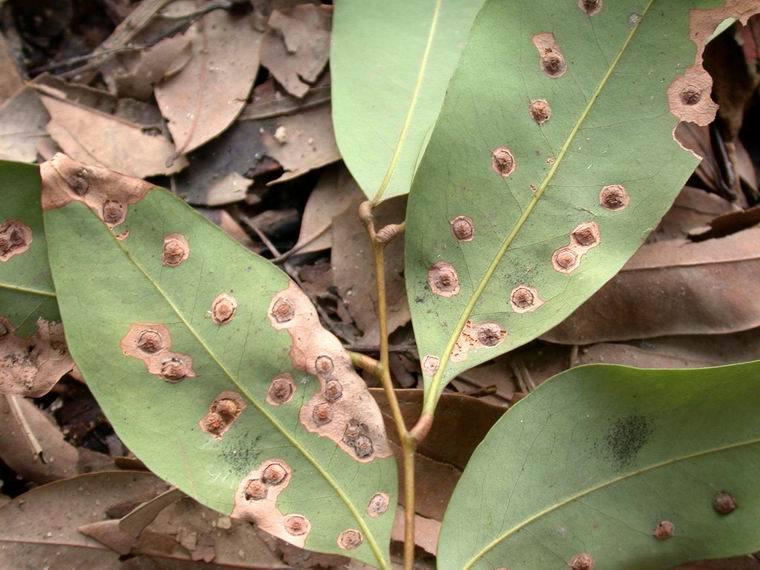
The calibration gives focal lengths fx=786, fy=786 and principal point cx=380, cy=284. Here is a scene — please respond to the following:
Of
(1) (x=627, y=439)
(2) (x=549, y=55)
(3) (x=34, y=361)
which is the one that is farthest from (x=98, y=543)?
(2) (x=549, y=55)

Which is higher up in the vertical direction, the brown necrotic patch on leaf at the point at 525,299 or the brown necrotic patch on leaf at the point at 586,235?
the brown necrotic patch on leaf at the point at 586,235

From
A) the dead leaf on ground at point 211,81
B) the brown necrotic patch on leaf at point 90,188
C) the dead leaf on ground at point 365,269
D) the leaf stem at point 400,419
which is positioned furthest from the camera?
the dead leaf on ground at point 211,81

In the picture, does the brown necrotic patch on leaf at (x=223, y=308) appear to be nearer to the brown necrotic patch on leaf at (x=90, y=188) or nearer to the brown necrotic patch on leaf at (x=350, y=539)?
the brown necrotic patch on leaf at (x=90, y=188)

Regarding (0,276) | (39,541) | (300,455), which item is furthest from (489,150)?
(39,541)

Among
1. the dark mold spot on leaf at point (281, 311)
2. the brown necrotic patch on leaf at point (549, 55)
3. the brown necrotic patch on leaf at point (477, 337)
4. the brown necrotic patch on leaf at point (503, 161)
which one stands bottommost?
the brown necrotic patch on leaf at point (477, 337)

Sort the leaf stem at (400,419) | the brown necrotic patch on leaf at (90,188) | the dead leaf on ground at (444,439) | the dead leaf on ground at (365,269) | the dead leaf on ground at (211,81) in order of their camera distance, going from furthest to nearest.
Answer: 1. the dead leaf on ground at (211,81)
2. the dead leaf on ground at (365,269)
3. the dead leaf on ground at (444,439)
4. the leaf stem at (400,419)
5. the brown necrotic patch on leaf at (90,188)

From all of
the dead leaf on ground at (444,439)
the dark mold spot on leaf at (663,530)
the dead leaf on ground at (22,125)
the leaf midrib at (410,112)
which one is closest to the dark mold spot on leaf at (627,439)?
the dark mold spot on leaf at (663,530)
